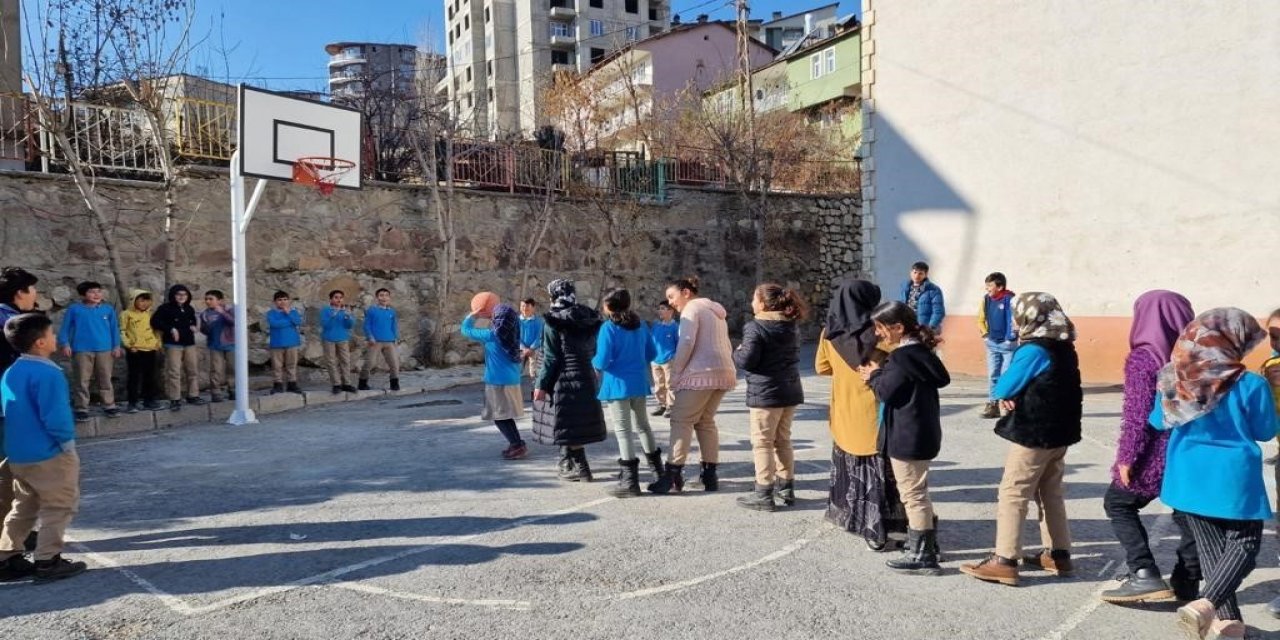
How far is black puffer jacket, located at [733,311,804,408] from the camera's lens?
562 cm

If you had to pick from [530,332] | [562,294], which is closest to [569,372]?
[562,294]

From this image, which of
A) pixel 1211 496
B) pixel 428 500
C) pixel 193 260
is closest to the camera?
pixel 1211 496

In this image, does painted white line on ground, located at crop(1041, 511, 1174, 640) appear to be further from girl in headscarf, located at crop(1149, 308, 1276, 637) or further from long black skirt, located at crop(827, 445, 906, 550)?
long black skirt, located at crop(827, 445, 906, 550)

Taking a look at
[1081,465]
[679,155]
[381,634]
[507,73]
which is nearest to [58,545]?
[381,634]

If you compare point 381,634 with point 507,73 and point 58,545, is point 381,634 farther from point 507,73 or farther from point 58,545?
point 507,73

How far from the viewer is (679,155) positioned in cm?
2019

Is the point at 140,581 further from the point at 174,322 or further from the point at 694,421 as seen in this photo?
the point at 174,322

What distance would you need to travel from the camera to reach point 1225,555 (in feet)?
11.7

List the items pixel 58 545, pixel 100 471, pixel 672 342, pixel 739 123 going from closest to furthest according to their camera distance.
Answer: pixel 58 545 < pixel 100 471 < pixel 672 342 < pixel 739 123

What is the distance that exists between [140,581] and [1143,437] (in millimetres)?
5387

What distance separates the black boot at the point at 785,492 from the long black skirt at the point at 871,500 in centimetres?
63

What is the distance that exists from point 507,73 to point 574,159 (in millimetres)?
42255

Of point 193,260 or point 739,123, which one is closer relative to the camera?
point 193,260

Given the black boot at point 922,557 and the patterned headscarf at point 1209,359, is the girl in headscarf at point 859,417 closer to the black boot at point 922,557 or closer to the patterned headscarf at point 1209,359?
the black boot at point 922,557
